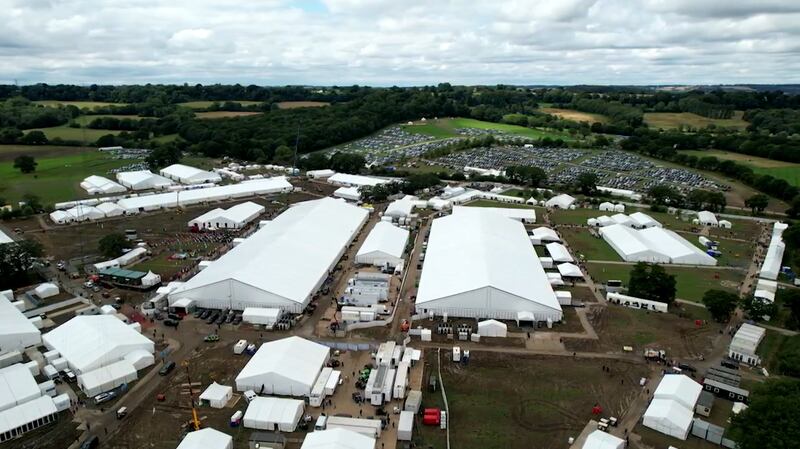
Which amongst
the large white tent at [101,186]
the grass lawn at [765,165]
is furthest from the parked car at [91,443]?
the grass lawn at [765,165]

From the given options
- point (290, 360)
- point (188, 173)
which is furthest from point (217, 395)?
point (188, 173)

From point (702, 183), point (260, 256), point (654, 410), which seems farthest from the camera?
point (702, 183)

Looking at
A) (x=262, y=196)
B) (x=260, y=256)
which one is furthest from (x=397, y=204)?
(x=260, y=256)

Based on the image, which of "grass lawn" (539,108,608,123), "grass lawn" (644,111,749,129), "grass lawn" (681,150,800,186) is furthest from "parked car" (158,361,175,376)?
"grass lawn" (539,108,608,123)

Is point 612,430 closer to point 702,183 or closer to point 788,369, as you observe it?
point 788,369

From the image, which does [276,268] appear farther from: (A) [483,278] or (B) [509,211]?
(B) [509,211]

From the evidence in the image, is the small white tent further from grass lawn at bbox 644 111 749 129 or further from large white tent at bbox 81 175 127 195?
grass lawn at bbox 644 111 749 129

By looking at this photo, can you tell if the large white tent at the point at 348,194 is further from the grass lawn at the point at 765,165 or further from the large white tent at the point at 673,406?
the grass lawn at the point at 765,165
